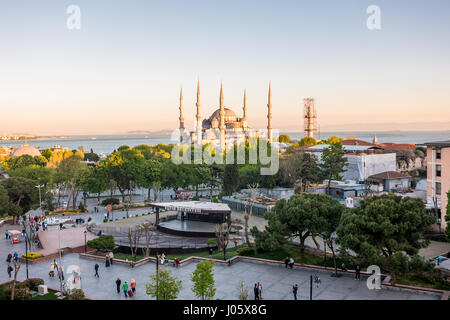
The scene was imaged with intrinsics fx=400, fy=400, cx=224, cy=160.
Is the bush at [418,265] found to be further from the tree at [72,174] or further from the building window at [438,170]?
the tree at [72,174]

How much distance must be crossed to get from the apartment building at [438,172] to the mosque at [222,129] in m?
77.1

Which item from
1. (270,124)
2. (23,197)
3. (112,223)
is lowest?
(112,223)

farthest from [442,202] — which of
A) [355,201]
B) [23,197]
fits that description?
[23,197]

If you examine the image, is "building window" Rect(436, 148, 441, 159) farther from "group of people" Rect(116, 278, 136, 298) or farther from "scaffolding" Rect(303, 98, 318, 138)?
"scaffolding" Rect(303, 98, 318, 138)

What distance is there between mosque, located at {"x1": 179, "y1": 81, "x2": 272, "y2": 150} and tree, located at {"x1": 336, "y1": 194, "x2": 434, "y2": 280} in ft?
299

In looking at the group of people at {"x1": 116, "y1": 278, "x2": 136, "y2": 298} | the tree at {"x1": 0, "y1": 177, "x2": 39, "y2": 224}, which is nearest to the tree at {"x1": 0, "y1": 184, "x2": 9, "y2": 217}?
the tree at {"x1": 0, "y1": 177, "x2": 39, "y2": 224}

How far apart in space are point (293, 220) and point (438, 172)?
18.9m

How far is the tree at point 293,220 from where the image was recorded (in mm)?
25172

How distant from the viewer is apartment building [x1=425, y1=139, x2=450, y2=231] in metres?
35.2

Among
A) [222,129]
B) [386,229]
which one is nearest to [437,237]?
[386,229]

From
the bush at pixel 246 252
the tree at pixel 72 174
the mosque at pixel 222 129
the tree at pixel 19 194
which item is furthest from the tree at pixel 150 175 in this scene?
the mosque at pixel 222 129
